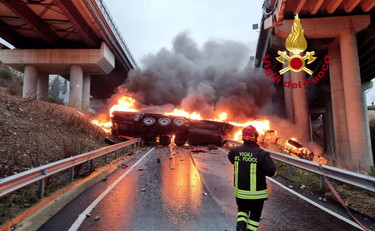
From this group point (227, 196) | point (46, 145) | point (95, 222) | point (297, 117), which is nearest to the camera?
point (95, 222)

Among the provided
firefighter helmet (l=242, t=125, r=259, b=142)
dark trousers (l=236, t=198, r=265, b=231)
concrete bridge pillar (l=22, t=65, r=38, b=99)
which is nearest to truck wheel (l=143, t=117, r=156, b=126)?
firefighter helmet (l=242, t=125, r=259, b=142)

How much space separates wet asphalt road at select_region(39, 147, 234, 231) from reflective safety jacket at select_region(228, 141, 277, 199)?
95 cm

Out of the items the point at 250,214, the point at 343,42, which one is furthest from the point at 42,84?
the point at 250,214

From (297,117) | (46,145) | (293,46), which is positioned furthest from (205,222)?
(297,117)

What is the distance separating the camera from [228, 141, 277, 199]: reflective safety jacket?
10.5 ft

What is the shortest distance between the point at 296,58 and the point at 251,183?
21840 millimetres

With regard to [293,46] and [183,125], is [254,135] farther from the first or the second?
[293,46]

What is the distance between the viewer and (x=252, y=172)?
326 cm

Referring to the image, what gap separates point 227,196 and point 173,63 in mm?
25704

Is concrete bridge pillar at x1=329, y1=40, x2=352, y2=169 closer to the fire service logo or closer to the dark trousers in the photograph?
the fire service logo

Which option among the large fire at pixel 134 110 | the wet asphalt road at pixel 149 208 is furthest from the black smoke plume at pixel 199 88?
the wet asphalt road at pixel 149 208

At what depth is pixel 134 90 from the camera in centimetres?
2738

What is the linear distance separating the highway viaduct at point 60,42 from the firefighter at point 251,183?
18.7 m

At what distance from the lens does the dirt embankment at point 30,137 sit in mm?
6237
